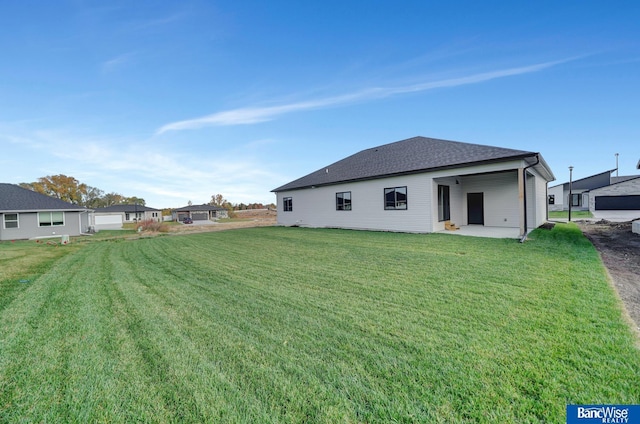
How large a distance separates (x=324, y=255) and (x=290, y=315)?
4174 mm

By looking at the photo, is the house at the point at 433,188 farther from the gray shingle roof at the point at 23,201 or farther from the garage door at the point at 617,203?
the gray shingle roof at the point at 23,201

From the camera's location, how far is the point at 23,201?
2019 centimetres

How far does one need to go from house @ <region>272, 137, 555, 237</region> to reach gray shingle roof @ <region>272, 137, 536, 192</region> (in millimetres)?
30

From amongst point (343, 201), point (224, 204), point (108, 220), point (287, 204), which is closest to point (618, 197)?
point (343, 201)

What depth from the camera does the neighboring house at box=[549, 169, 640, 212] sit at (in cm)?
2512

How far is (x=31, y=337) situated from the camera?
291 centimetres

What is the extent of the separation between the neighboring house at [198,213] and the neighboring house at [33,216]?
26.4 meters

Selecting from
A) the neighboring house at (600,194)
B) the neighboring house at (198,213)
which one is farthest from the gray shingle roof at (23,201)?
the neighboring house at (600,194)

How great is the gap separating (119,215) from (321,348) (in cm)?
4929

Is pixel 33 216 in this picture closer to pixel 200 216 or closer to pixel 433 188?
pixel 433 188

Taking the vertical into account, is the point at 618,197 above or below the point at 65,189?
below

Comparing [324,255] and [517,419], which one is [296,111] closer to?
[324,255]

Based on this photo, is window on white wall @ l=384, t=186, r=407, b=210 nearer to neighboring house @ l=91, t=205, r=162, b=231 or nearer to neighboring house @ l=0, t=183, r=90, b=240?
neighboring house @ l=0, t=183, r=90, b=240

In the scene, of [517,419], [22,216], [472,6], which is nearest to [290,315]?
[517,419]
